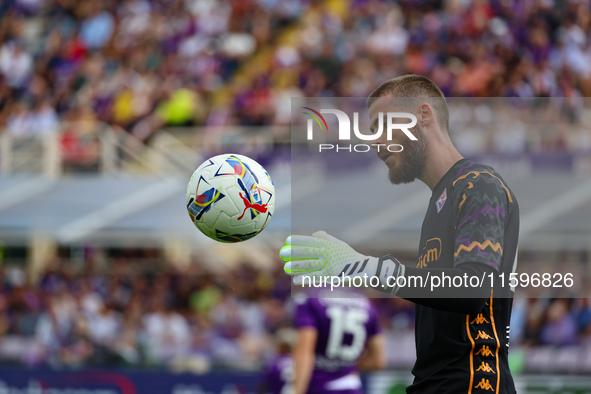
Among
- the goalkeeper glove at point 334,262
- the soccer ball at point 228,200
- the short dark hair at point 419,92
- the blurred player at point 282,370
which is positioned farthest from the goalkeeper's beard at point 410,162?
the blurred player at point 282,370

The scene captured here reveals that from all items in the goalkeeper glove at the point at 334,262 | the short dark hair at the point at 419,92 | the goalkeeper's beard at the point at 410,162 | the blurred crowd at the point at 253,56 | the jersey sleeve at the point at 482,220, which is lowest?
the goalkeeper glove at the point at 334,262

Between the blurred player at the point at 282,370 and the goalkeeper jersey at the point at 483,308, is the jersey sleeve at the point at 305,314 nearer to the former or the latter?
the blurred player at the point at 282,370

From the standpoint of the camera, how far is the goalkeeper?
3498mm

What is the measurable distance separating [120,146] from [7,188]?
1.98 metres

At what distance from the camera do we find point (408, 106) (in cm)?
395

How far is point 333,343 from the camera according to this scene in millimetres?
7027

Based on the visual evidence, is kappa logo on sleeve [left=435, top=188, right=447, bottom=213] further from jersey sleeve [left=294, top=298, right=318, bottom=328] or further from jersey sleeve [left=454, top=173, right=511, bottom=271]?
jersey sleeve [left=294, top=298, right=318, bottom=328]

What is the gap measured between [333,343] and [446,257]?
3.39m

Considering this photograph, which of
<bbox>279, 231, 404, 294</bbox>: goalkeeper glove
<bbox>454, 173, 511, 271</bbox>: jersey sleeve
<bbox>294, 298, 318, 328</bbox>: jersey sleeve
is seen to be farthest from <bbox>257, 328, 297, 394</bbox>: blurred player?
<bbox>454, 173, 511, 271</bbox>: jersey sleeve

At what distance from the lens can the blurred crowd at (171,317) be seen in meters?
10.7

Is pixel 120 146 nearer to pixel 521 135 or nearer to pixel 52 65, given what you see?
pixel 52 65

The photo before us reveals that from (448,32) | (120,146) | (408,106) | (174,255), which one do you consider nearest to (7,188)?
(120,146)

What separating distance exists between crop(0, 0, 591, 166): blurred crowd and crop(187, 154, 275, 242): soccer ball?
9.36 metres

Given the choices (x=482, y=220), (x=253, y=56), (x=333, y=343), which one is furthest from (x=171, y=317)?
(x=482, y=220)
